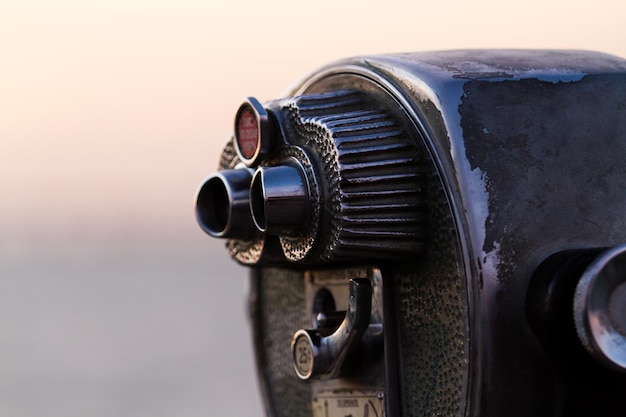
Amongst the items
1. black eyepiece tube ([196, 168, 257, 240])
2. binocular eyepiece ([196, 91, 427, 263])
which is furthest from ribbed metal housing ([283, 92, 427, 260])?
black eyepiece tube ([196, 168, 257, 240])

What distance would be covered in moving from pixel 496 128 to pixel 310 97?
0.28 meters

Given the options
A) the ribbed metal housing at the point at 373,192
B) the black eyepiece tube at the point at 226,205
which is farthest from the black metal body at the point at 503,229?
the black eyepiece tube at the point at 226,205

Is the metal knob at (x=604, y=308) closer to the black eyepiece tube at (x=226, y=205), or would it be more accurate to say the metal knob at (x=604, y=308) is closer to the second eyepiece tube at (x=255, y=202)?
the second eyepiece tube at (x=255, y=202)

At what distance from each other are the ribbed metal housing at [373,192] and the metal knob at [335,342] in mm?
64

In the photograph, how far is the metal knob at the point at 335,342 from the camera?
133 centimetres

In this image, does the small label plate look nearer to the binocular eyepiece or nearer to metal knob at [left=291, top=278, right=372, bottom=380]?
metal knob at [left=291, top=278, right=372, bottom=380]

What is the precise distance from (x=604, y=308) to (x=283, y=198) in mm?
397

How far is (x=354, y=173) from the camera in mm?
1275

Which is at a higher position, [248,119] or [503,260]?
[248,119]

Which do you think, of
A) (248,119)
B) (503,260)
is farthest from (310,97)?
(503,260)

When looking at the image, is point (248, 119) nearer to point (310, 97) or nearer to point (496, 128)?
point (310, 97)

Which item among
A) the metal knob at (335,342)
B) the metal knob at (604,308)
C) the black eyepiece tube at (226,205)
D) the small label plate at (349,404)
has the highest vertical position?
the black eyepiece tube at (226,205)

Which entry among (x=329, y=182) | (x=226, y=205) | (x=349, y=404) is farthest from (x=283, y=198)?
(x=349, y=404)

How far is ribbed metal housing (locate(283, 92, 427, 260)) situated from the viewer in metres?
1.27
